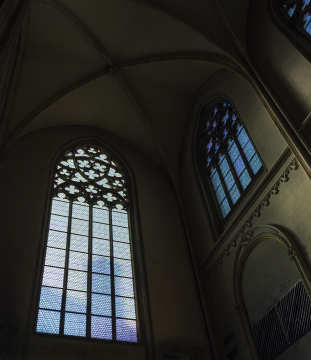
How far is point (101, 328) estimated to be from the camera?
757 cm

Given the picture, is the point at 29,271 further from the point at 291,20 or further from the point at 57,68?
the point at 291,20

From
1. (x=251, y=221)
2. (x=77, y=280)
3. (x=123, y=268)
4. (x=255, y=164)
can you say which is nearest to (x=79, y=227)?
(x=123, y=268)

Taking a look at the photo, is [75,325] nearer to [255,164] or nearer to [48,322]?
[48,322]

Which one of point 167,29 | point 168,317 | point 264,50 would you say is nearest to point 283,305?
point 168,317

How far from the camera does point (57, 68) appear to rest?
11055mm

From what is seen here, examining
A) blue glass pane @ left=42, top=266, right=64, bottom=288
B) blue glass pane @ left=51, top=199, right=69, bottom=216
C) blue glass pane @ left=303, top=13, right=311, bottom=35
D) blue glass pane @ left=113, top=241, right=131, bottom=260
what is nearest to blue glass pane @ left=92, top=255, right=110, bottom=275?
blue glass pane @ left=113, top=241, right=131, bottom=260

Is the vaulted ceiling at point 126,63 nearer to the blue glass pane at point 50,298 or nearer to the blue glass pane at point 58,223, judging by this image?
the blue glass pane at point 58,223

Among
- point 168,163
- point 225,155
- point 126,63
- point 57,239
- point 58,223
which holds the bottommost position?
point 57,239

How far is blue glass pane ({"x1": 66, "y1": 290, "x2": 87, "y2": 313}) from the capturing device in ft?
25.2

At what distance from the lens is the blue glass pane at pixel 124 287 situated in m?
8.38

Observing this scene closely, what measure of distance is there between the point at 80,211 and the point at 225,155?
391 cm

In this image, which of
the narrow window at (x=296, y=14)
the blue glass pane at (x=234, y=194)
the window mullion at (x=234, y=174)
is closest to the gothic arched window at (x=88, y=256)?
the blue glass pane at (x=234, y=194)

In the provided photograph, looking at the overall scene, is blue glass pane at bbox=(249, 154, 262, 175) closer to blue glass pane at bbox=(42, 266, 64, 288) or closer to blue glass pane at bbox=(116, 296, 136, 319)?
blue glass pane at bbox=(116, 296, 136, 319)

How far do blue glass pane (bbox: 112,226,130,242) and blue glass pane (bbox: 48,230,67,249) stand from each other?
1.22 meters
